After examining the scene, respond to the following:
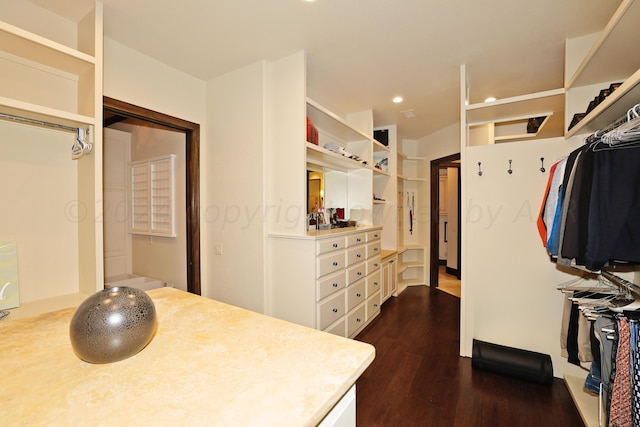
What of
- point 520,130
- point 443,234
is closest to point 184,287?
point 520,130

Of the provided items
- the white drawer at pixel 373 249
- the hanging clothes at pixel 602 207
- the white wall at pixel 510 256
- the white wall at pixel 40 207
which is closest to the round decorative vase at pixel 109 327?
the white wall at pixel 40 207

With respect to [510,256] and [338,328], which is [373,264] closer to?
[338,328]

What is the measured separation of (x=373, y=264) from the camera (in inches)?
131

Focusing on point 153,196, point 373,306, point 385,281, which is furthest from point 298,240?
point 153,196

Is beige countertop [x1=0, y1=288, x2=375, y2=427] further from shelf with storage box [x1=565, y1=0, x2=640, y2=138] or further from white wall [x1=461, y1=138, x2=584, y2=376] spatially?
white wall [x1=461, y1=138, x2=584, y2=376]

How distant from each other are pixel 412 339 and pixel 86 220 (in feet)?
10.1

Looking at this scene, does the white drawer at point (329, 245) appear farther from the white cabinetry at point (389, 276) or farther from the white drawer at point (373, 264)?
the white cabinetry at point (389, 276)

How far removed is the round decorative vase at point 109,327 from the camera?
2.44ft

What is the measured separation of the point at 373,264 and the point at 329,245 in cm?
114

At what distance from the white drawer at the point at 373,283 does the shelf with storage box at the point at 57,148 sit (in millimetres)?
2523

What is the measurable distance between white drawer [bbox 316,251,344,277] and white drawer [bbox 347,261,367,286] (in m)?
0.19

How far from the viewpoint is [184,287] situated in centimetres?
306

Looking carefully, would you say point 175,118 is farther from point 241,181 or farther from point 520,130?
point 520,130

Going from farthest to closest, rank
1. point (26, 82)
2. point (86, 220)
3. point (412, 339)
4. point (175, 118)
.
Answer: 1. point (412, 339)
2. point (175, 118)
3. point (86, 220)
4. point (26, 82)
